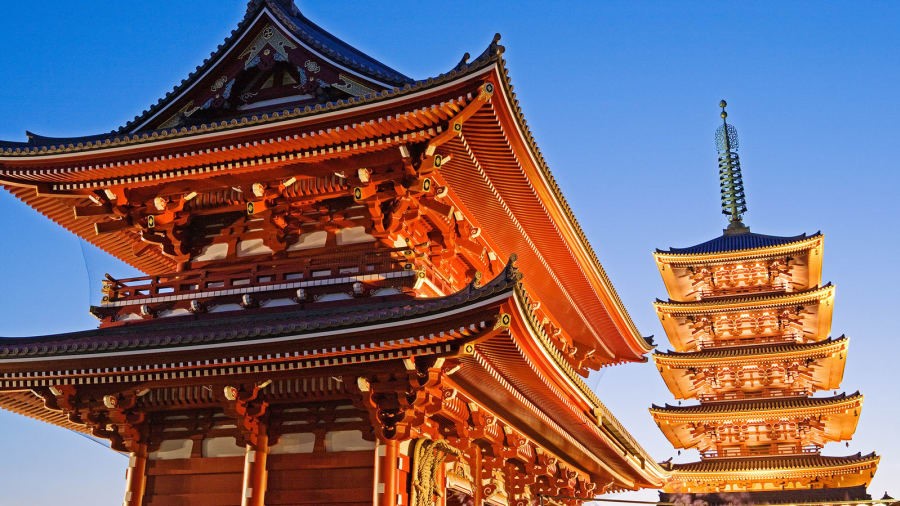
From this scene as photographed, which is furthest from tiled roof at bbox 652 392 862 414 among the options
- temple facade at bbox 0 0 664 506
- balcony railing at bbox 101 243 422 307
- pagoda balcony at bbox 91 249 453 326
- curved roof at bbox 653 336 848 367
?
balcony railing at bbox 101 243 422 307

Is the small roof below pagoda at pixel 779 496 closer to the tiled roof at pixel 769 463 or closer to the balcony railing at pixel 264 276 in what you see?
the tiled roof at pixel 769 463

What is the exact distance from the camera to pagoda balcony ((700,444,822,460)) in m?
45.8

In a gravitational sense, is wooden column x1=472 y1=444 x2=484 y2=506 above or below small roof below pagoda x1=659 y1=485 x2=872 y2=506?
below

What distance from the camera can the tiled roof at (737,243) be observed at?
4853 centimetres

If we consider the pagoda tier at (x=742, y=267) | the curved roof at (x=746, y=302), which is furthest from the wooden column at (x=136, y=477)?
the pagoda tier at (x=742, y=267)

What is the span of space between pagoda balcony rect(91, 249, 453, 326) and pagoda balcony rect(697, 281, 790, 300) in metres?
33.7

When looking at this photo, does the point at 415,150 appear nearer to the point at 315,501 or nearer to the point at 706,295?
the point at 315,501

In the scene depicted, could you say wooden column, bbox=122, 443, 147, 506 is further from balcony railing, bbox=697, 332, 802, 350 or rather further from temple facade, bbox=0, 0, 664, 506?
balcony railing, bbox=697, 332, 802, 350

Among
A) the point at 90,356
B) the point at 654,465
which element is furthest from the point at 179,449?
the point at 654,465

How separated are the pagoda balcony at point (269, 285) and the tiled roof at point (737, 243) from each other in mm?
33019

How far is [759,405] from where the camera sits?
4572 centimetres

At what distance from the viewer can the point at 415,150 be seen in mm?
17938

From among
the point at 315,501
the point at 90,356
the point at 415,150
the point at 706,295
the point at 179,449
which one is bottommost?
the point at 315,501

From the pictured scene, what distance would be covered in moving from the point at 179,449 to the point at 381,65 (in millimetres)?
11299
